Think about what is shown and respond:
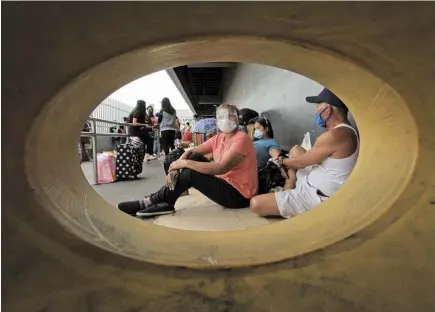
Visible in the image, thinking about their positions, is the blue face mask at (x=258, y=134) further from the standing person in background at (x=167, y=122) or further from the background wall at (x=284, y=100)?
the standing person in background at (x=167, y=122)

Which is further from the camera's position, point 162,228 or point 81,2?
point 162,228

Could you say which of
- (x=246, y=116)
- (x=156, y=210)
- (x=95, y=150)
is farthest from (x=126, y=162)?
(x=156, y=210)

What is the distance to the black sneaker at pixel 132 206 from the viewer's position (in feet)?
8.25

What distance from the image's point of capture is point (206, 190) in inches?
99.3

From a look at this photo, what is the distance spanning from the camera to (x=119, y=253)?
82 cm

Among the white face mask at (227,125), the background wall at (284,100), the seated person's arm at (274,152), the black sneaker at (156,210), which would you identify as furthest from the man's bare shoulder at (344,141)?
the black sneaker at (156,210)

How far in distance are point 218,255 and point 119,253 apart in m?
0.25

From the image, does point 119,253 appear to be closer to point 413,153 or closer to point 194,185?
point 413,153

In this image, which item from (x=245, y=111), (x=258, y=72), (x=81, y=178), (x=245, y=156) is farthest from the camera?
(x=258, y=72)

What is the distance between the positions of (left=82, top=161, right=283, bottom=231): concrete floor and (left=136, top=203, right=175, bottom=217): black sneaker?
49mm

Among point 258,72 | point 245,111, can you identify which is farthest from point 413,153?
point 258,72

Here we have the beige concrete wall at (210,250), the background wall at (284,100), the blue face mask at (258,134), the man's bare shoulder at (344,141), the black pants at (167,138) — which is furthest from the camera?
the black pants at (167,138)

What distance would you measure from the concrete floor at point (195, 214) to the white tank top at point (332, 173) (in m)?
0.41

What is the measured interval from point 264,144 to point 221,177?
78cm
